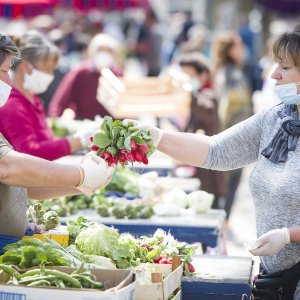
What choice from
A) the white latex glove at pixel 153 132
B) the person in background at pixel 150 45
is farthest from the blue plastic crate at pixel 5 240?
the person in background at pixel 150 45

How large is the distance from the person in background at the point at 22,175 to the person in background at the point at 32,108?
1.55m

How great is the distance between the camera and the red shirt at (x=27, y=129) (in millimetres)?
6270

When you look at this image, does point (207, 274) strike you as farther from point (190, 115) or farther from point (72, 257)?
point (190, 115)

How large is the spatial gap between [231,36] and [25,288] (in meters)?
8.45

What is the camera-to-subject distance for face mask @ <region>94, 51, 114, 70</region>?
10732mm

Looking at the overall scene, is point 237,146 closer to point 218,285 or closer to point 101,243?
point 218,285

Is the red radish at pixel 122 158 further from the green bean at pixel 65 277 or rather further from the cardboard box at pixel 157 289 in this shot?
the green bean at pixel 65 277

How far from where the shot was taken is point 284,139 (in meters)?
4.38

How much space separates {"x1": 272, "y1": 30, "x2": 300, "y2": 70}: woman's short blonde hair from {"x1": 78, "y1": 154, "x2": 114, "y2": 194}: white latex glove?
3.57ft

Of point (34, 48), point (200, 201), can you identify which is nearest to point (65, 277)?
point (200, 201)

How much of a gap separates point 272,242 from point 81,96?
6402 millimetres

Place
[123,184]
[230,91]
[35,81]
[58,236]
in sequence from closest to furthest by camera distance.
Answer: [58,236]
[35,81]
[123,184]
[230,91]

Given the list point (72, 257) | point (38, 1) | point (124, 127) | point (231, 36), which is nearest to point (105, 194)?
point (124, 127)

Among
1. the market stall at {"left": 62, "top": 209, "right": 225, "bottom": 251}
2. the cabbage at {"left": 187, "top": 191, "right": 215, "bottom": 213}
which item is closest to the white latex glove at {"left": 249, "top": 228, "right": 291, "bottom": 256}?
the market stall at {"left": 62, "top": 209, "right": 225, "bottom": 251}
